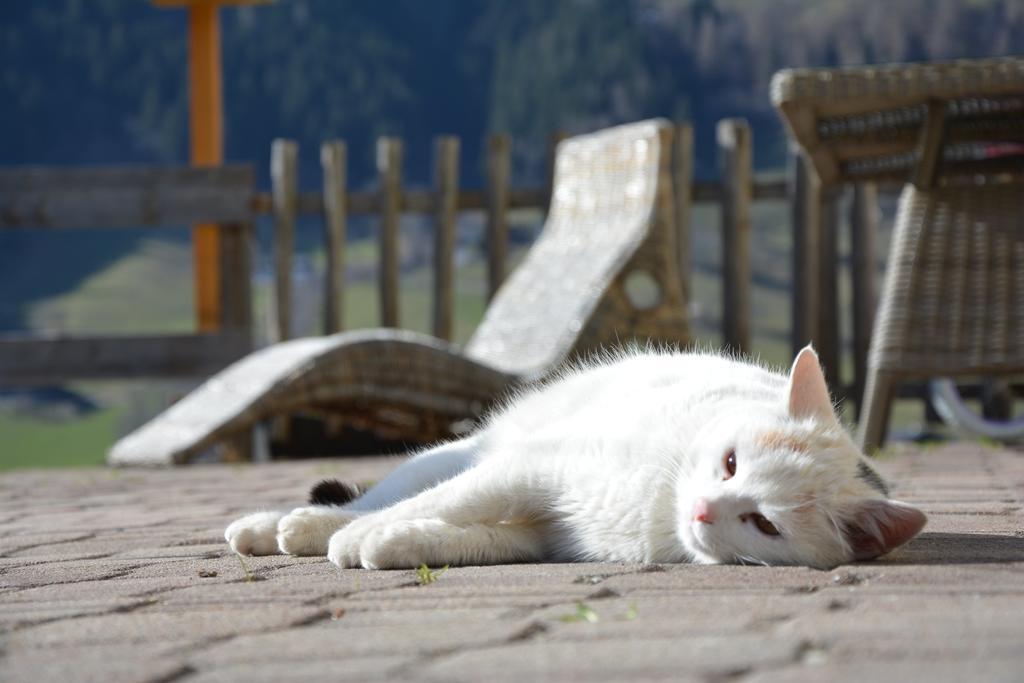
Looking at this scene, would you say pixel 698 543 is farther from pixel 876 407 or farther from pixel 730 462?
pixel 876 407

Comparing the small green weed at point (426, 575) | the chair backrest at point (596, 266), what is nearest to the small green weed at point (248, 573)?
the small green weed at point (426, 575)

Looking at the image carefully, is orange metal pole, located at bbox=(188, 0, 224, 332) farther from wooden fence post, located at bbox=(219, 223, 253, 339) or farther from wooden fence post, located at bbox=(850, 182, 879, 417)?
wooden fence post, located at bbox=(850, 182, 879, 417)

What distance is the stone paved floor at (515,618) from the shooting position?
4.10 feet

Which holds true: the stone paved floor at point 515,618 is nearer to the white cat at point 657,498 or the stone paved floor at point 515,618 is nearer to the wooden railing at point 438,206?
the white cat at point 657,498

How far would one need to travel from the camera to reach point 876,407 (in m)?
4.26

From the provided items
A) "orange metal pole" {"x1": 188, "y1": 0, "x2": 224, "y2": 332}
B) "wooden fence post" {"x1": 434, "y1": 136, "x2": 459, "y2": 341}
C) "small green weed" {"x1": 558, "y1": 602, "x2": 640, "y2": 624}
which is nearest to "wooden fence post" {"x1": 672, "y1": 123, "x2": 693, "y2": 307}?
"wooden fence post" {"x1": 434, "y1": 136, "x2": 459, "y2": 341}

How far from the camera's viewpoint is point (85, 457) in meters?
13.8

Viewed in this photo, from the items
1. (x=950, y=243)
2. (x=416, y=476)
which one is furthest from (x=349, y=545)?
(x=950, y=243)

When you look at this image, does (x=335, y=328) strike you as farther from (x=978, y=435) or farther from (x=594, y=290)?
(x=978, y=435)

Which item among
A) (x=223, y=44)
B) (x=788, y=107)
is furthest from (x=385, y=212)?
(x=223, y=44)

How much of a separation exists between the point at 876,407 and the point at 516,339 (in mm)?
2570

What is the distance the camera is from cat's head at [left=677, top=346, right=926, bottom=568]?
1.94 metres

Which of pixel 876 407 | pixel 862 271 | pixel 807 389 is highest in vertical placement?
pixel 862 271

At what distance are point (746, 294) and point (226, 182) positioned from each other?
11.0ft
